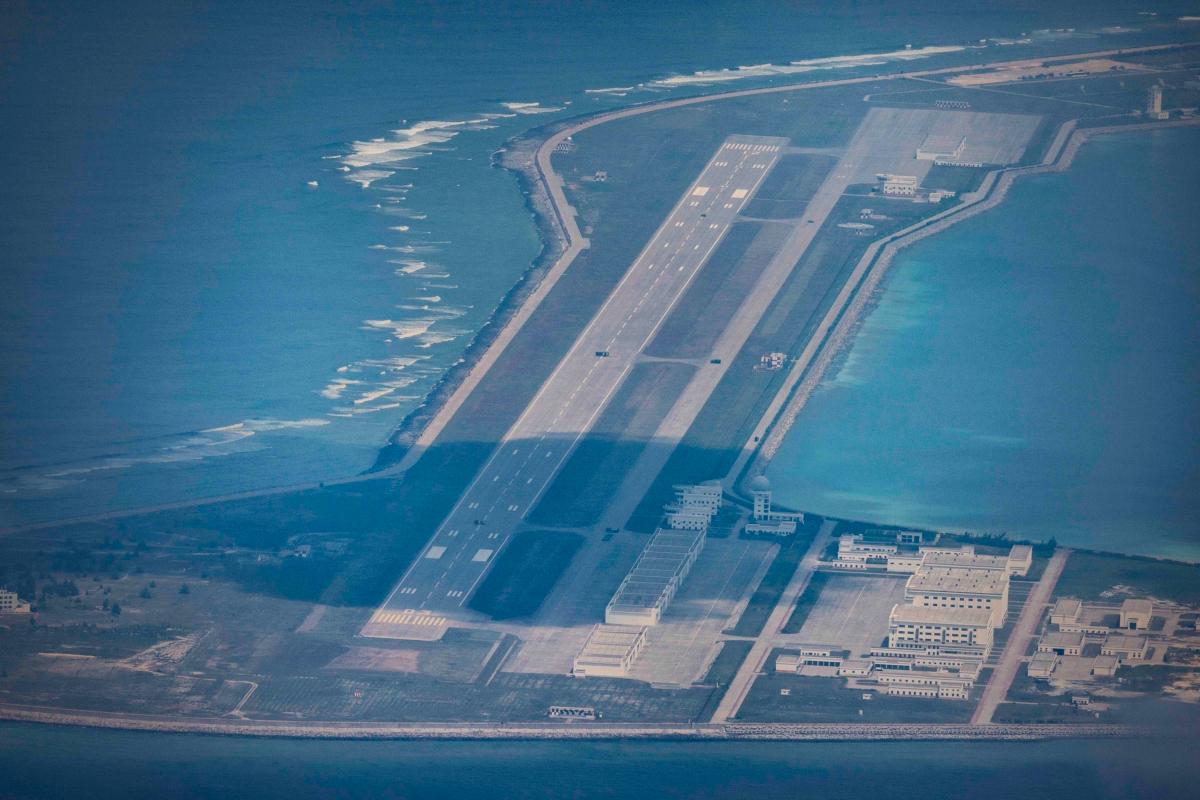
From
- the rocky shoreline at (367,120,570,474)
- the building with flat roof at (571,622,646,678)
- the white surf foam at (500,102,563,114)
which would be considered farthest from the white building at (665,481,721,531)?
the white surf foam at (500,102,563,114)

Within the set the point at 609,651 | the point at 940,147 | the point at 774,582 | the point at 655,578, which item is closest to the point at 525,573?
the point at 655,578

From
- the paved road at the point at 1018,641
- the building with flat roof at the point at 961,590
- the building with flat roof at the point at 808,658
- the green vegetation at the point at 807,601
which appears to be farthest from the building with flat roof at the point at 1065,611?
the green vegetation at the point at 807,601

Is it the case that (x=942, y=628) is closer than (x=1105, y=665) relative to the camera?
No

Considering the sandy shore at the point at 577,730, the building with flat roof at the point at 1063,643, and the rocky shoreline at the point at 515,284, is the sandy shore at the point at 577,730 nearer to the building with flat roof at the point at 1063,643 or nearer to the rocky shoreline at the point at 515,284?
the building with flat roof at the point at 1063,643

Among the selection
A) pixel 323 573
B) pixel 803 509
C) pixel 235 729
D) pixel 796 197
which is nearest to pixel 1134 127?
pixel 796 197

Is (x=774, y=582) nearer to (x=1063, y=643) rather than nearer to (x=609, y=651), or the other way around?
(x=609, y=651)

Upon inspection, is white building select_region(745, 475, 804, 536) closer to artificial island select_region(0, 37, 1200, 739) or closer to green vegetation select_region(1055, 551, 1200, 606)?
artificial island select_region(0, 37, 1200, 739)

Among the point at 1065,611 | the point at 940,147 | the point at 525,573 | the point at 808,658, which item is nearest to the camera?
the point at 808,658
